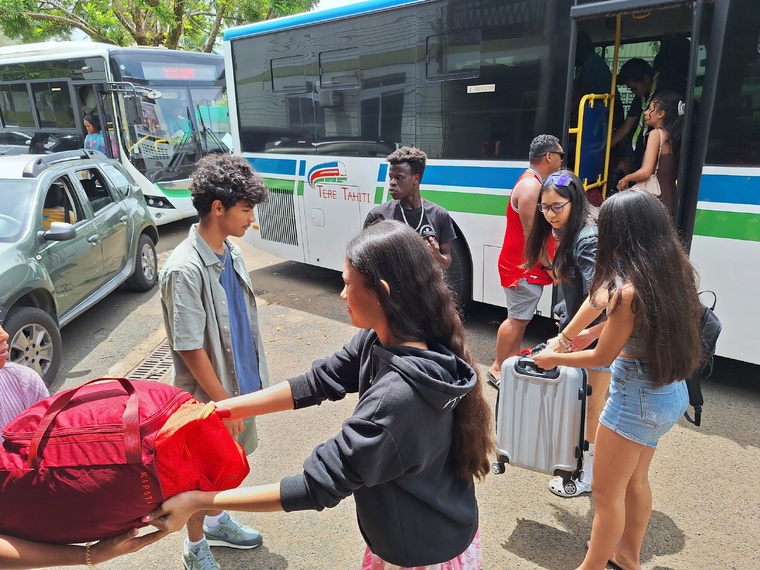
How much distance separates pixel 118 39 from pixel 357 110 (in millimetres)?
16159

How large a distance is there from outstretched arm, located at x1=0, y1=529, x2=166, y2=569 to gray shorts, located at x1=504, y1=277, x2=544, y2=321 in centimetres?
328

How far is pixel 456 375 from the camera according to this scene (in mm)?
1446

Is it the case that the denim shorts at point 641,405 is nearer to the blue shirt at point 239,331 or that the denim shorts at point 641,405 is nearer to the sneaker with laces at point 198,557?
the blue shirt at point 239,331

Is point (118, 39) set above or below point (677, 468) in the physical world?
above

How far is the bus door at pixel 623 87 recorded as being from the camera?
3951 millimetres

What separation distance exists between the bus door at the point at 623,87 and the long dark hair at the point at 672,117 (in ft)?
0.53

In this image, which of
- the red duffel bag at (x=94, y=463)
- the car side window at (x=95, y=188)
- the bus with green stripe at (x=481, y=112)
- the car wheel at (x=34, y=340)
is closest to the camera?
the red duffel bag at (x=94, y=463)

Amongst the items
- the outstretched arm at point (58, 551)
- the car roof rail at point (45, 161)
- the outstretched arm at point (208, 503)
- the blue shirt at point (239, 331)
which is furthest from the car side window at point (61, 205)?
the outstretched arm at point (208, 503)

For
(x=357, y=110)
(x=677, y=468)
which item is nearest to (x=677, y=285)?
(x=677, y=468)

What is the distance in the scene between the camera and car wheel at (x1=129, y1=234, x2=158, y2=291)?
720 centimetres

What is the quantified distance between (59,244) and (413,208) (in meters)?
3.38

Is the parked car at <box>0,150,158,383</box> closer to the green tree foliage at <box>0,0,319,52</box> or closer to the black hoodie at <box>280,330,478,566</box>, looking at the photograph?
the black hoodie at <box>280,330,478,566</box>

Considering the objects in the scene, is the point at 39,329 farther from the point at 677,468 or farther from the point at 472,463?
the point at 677,468

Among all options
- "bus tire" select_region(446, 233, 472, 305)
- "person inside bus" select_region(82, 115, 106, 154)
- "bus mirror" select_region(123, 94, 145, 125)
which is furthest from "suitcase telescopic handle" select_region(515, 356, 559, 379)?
"person inside bus" select_region(82, 115, 106, 154)
